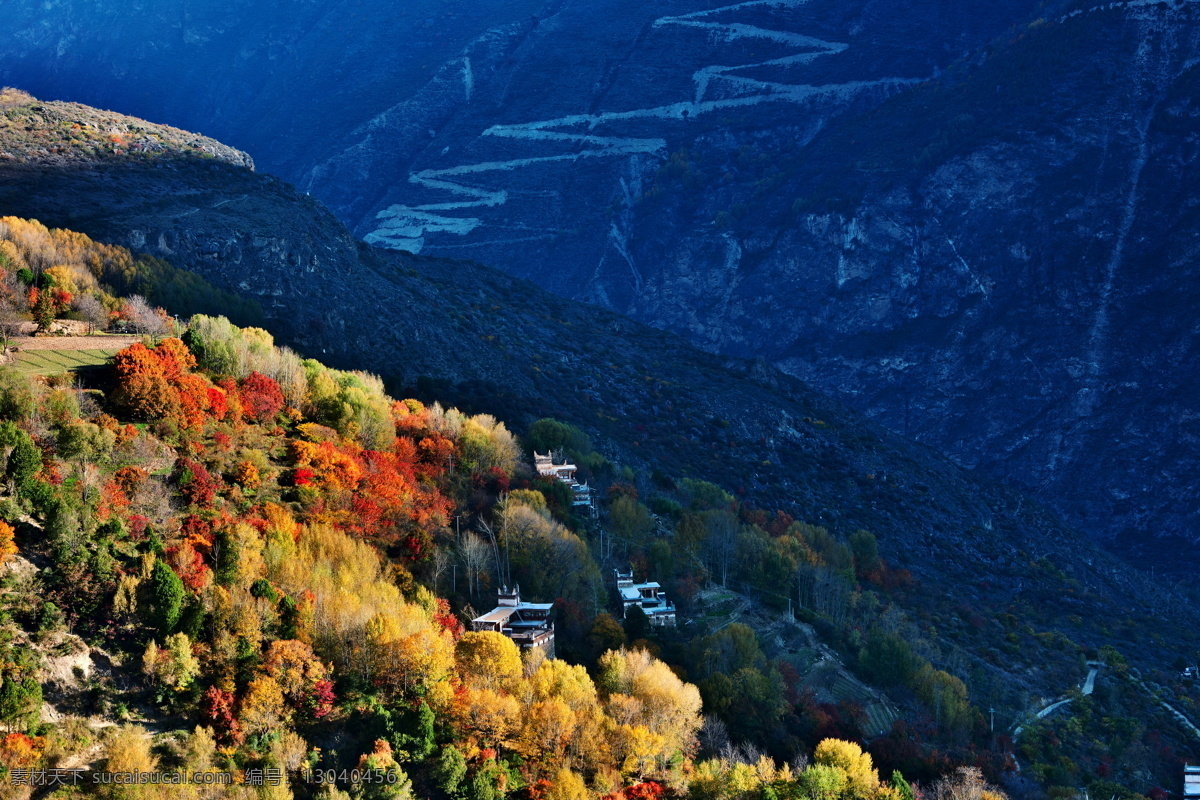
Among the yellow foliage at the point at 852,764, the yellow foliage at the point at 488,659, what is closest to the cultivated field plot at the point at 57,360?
the yellow foliage at the point at 488,659

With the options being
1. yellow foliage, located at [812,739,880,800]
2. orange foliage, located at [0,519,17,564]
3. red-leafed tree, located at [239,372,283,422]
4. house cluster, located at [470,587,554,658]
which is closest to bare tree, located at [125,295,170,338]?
red-leafed tree, located at [239,372,283,422]

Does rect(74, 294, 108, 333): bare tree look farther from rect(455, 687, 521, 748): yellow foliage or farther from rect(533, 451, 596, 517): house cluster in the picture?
rect(455, 687, 521, 748): yellow foliage

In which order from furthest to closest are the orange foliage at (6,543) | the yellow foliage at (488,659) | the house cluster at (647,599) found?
the house cluster at (647,599) < the yellow foliage at (488,659) < the orange foliage at (6,543)

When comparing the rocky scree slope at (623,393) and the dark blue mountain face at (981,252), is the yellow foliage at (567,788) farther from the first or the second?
the dark blue mountain face at (981,252)

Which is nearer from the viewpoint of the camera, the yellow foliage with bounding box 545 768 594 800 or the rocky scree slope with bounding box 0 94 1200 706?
the yellow foliage with bounding box 545 768 594 800

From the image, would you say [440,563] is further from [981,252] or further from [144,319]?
[981,252]

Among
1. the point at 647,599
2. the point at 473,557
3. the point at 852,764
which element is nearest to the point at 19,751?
the point at 473,557

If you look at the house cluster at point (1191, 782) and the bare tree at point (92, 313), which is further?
the house cluster at point (1191, 782)
